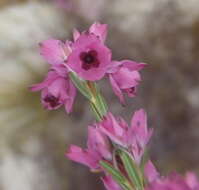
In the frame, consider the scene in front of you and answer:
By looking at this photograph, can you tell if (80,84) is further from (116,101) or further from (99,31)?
(116,101)

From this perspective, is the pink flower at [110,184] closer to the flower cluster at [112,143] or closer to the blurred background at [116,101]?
the flower cluster at [112,143]

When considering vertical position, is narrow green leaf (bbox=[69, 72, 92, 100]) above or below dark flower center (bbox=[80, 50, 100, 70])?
below

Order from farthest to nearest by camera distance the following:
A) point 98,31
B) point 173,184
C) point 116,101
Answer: point 116,101 < point 98,31 < point 173,184

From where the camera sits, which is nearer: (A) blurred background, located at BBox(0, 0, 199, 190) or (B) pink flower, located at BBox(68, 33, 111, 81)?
(B) pink flower, located at BBox(68, 33, 111, 81)

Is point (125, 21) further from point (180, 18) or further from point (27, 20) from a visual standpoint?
point (27, 20)

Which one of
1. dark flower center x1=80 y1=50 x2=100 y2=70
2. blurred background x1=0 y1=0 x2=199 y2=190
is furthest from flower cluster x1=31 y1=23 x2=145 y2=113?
blurred background x1=0 y1=0 x2=199 y2=190

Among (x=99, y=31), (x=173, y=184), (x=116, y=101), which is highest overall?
(x=116, y=101)

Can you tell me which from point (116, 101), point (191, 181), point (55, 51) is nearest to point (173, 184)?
point (191, 181)

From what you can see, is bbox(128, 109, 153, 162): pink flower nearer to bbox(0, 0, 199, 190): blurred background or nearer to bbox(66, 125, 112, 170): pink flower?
bbox(66, 125, 112, 170): pink flower

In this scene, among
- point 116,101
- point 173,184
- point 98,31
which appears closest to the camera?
point 173,184
